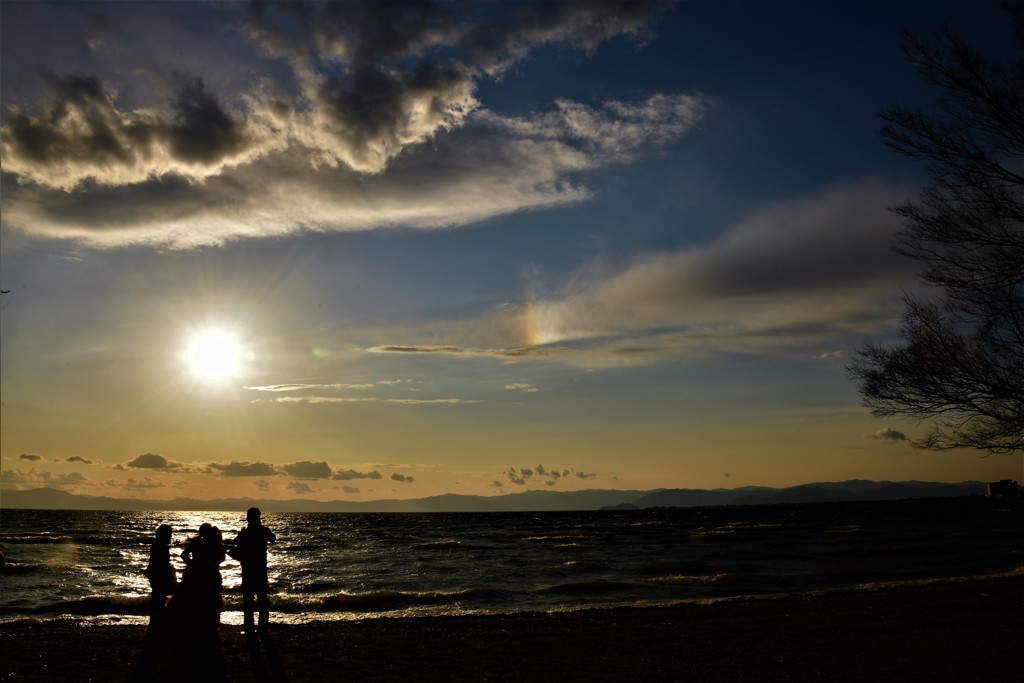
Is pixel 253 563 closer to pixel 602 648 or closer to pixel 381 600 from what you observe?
pixel 602 648

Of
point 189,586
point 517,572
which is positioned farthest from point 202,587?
point 517,572

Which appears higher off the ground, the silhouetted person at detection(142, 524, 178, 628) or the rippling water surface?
the silhouetted person at detection(142, 524, 178, 628)

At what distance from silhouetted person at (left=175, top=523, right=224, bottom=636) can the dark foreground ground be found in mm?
256

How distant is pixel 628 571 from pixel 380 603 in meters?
11.9

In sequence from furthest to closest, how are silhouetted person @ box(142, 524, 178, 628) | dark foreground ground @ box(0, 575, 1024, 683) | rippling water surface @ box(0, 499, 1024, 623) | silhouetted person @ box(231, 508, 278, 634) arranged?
1. rippling water surface @ box(0, 499, 1024, 623)
2. silhouetted person @ box(231, 508, 278, 634)
3. dark foreground ground @ box(0, 575, 1024, 683)
4. silhouetted person @ box(142, 524, 178, 628)

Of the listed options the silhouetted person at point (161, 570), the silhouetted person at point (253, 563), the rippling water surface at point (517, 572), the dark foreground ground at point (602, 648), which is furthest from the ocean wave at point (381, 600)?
the silhouetted person at point (161, 570)

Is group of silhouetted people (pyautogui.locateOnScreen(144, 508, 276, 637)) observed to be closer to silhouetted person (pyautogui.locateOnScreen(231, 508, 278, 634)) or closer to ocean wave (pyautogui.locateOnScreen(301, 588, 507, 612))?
silhouetted person (pyautogui.locateOnScreen(231, 508, 278, 634))

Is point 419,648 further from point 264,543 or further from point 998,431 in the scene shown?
point 998,431

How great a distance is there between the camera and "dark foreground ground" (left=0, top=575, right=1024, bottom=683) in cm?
976

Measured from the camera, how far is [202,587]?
8.93 meters

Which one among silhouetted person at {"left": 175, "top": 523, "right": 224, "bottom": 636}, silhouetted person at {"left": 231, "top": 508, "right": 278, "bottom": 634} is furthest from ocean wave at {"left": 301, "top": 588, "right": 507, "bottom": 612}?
silhouetted person at {"left": 175, "top": 523, "right": 224, "bottom": 636}

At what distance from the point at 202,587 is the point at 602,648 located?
6966 millimetres

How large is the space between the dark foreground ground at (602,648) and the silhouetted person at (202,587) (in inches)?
10.1

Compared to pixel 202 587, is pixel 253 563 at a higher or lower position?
lower
